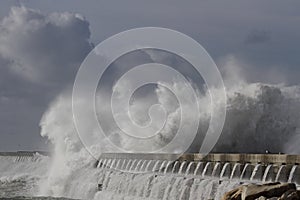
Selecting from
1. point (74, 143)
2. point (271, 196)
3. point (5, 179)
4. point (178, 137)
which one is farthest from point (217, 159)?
point (5, 179)

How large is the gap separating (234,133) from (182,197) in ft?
111

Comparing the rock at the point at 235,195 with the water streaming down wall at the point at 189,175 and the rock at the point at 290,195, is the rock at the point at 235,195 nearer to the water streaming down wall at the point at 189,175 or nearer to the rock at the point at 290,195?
the rock at the point at 290,195

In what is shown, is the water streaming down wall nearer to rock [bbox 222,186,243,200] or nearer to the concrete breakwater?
the concrete breakwater

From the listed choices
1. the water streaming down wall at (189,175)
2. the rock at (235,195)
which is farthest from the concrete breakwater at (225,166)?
the rock at (235,195)

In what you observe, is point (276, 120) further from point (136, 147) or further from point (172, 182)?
point (172, 182)

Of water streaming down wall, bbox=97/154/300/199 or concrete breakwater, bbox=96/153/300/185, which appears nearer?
concrete breakwater, bbox=96/153/300/185

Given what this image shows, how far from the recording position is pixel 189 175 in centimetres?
3775

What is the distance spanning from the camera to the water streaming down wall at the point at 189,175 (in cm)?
3030

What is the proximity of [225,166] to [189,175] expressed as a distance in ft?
12.5

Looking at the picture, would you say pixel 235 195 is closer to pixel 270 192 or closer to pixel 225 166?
pixel 270 192

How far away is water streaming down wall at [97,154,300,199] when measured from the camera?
99.4 feet

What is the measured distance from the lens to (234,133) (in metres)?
66.2

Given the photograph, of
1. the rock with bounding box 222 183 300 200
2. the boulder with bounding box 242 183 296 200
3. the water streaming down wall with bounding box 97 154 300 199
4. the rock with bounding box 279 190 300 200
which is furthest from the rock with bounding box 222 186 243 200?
the water streaming down wall with bounding box 97 154 300 199

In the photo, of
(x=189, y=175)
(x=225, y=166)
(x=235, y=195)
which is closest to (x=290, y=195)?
(x=235, y=195)
